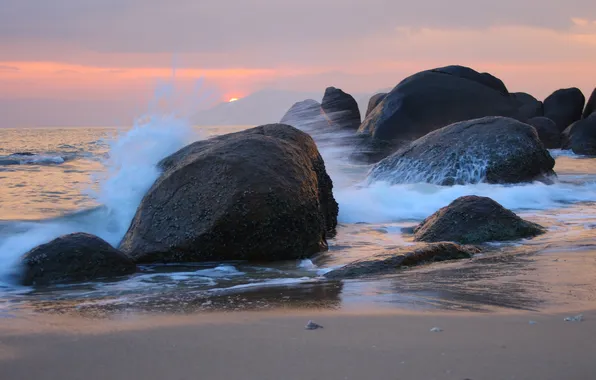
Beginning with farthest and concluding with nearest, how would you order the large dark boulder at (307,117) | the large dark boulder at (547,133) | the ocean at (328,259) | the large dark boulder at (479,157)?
the large dark boulder at (547,133), the large dark boulder at (307,117), the large dark boulder at (479,157), the ocean at (328,259)

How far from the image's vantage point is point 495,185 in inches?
457

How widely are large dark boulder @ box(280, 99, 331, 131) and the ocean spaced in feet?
48.9

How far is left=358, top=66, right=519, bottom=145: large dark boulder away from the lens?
23.0 metres

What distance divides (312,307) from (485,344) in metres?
1.18

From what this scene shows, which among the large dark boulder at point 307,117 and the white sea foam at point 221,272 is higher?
the large dark boulder at point 307,117

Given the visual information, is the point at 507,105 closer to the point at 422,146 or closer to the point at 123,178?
the point at 422,146

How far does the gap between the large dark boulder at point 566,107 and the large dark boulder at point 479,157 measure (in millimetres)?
22259

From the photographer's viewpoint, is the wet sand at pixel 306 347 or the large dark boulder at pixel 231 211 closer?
the wet sand at pixel 306 347

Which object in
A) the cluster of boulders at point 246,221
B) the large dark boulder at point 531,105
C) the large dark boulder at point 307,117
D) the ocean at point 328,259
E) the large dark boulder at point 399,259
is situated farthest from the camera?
the large dark boulder at point 531,105

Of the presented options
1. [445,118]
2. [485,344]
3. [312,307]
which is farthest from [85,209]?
[445,118]

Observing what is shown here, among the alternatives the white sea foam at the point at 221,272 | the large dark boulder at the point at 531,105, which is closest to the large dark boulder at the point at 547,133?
the large dark boulder at the point at 531,105

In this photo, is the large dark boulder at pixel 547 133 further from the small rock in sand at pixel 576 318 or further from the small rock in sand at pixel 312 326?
the small rock in sand at pixel 312 326

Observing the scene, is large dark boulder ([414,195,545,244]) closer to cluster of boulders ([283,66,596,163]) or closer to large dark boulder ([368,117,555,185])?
large dark boulder ([368,117,555,185])

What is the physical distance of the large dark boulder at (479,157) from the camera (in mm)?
11914
